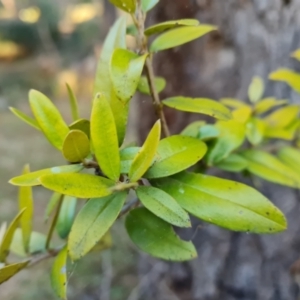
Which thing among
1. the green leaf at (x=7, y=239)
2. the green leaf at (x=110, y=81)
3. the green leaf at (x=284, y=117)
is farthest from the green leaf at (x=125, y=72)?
the green leaf at (x=284, y=117)

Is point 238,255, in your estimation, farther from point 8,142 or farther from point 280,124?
point 8,142

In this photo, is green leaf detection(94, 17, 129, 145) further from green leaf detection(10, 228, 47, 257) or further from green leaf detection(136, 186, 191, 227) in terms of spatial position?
green leaf detection(10, 228, 47, 257)

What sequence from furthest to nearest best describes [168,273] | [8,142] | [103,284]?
[8,142]
[103,284]
[168,273]

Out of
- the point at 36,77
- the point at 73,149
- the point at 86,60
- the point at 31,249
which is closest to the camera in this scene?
the point at 73,149

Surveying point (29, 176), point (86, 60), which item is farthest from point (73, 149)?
point (86, 60)

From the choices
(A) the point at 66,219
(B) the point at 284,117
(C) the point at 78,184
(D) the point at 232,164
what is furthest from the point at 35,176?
(B) the point at 284,117

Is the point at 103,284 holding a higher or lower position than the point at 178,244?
lower

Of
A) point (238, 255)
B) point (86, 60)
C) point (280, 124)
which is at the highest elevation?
point (280, 124)

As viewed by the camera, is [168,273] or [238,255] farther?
[168,273]
